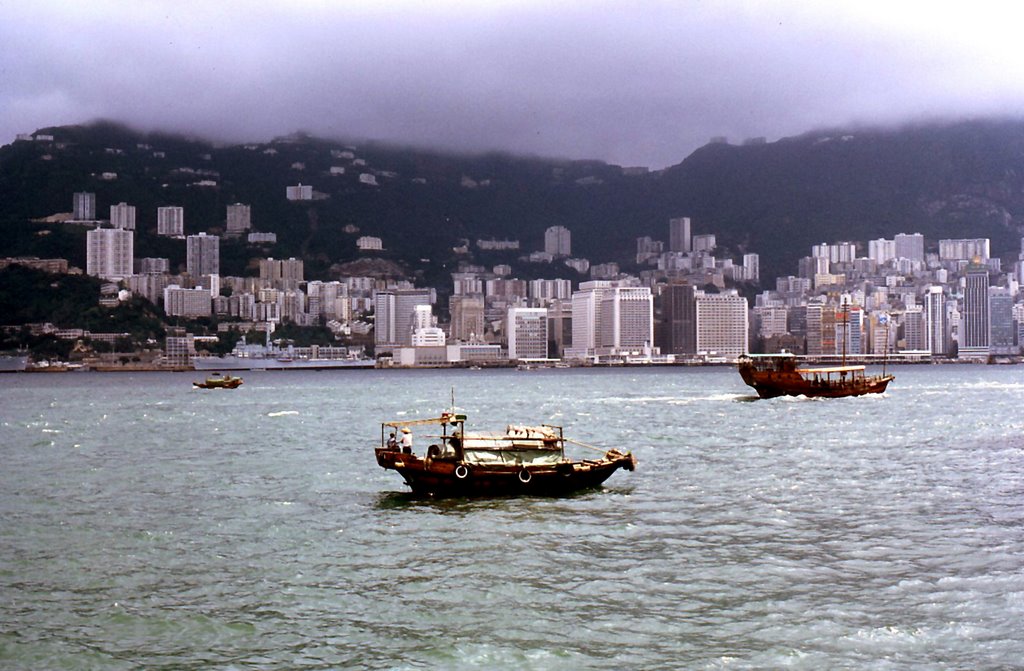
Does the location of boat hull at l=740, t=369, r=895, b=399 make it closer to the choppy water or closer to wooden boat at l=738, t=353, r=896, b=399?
wooden boat at l=738, t=353, r=896, b=399

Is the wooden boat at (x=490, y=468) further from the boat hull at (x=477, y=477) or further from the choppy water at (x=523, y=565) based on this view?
the choppy water at (x=523, y=565)

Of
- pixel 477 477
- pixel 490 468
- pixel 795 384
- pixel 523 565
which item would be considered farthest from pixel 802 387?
pixel 523 565

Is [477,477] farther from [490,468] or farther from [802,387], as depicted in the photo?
[802,387]

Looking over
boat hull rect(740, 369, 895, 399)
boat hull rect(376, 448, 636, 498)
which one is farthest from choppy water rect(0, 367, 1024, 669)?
boat hull rect(740, 369, 895, 399)

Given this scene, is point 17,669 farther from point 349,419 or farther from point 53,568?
point 349,419

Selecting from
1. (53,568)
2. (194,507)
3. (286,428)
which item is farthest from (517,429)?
(286,428)

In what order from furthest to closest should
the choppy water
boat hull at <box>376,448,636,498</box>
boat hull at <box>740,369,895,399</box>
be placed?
boat hull at <box>740,369,895,399</box> < boat hull at <box>376,448,636,498</box> < the choppy water
